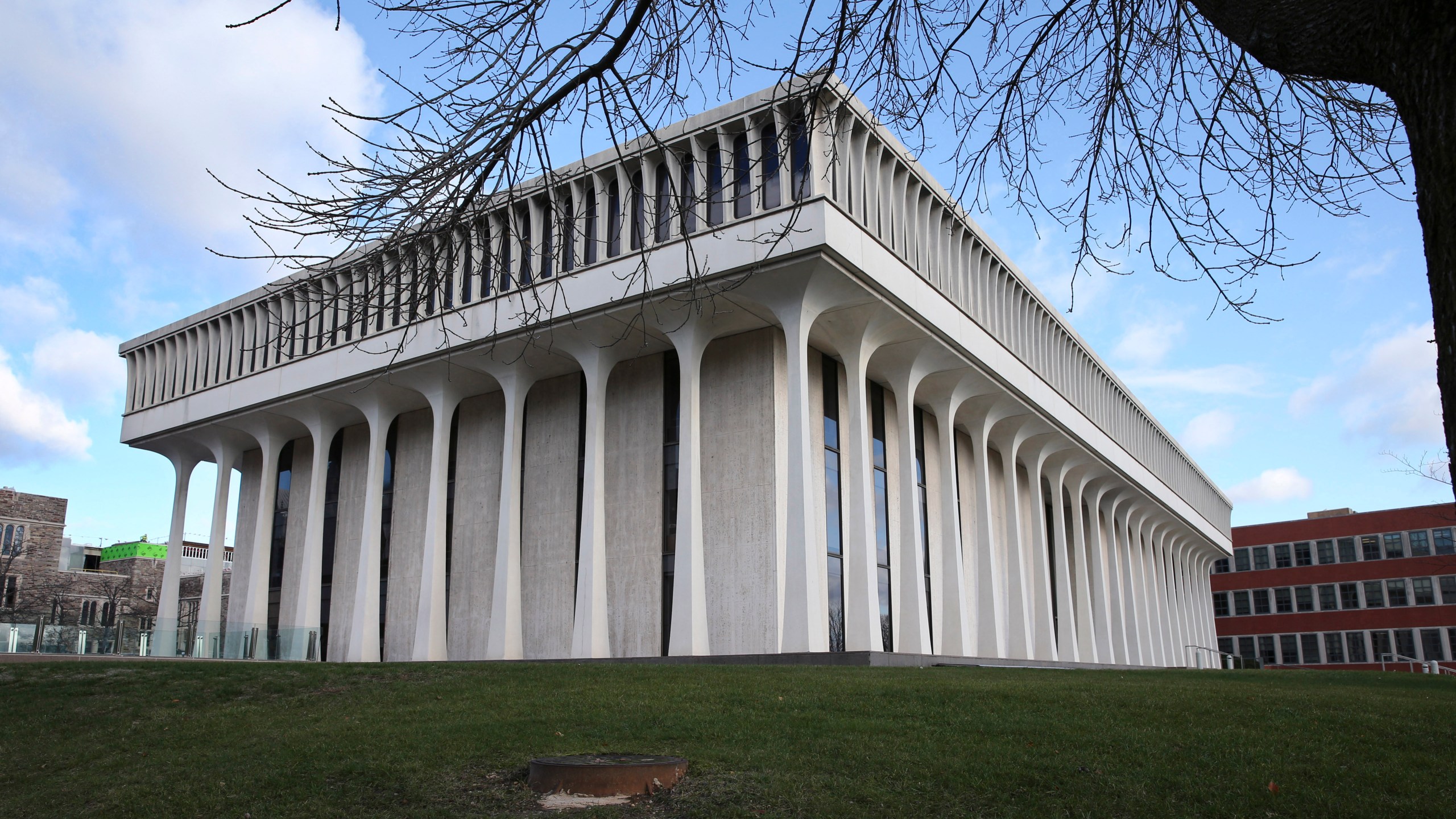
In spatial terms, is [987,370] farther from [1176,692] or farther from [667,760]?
[667,760]

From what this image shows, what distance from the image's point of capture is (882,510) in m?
31.3

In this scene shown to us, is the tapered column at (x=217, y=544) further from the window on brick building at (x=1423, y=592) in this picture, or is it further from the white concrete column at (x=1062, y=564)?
the window on brick building at (x=1423, y=592)

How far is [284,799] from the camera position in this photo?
9898 mm

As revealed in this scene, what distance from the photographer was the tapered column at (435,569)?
101ft

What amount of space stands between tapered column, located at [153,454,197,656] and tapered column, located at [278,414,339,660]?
466 cm

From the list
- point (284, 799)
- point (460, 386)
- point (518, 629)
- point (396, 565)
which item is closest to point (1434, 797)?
point (284, 799)

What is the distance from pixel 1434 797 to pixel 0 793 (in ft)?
45.0

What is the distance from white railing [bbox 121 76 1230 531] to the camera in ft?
65.0

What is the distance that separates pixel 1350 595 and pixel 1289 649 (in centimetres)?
560

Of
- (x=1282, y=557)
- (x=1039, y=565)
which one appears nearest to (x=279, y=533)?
(x=1039, y=565)

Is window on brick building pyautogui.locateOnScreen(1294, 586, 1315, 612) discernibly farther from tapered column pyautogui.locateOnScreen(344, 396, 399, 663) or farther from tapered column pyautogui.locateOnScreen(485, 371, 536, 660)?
tapered column pyautogui.locateOnScreen(344, 396, 399, 663)

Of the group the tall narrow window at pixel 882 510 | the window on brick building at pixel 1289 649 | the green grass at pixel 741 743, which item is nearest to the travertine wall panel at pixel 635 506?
the tall narrow window at pixel 882 510

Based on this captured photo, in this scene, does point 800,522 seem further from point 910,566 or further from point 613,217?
point 613,217

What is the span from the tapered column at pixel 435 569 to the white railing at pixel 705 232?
4195 millimetres
